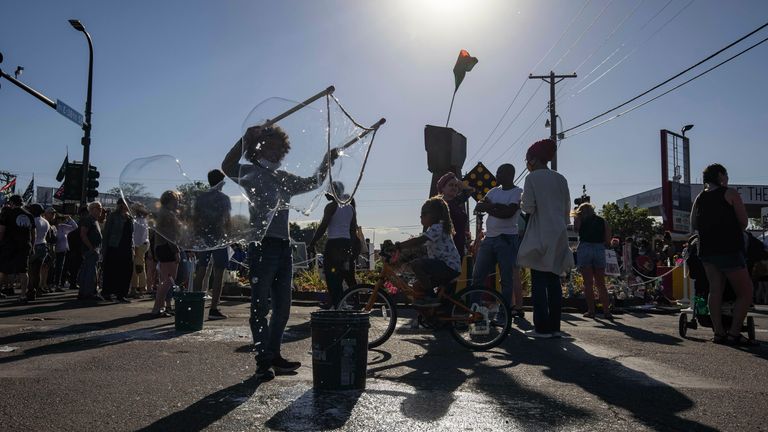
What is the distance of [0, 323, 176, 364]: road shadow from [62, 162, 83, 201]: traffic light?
1498 cm

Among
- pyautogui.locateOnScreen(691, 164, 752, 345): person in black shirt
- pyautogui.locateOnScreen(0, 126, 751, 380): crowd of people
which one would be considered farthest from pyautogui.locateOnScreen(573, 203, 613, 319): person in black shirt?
pyautogui.locateOnScreen(691, 164, 752, 345): person in black shirt

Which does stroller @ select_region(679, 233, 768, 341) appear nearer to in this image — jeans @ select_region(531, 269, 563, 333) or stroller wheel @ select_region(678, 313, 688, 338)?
stroller wheel @ select_region(678, 313, 688, 338)

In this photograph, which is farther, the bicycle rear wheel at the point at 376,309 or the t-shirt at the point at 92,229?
the t-shirt at the point at 92,229

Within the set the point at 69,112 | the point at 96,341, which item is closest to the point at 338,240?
the point at 96,341

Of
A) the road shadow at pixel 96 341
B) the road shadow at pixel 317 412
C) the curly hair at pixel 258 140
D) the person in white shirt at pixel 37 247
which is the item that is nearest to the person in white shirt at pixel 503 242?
the road shadow at pixel 96 341

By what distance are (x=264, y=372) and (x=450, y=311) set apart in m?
2.37

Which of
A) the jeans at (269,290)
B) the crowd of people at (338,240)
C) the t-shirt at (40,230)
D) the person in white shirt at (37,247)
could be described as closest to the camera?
the crowd of people at (338,240)

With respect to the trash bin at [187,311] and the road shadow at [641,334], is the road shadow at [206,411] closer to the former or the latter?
the trash bin at [187,311]

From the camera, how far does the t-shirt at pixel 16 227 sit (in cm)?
1092

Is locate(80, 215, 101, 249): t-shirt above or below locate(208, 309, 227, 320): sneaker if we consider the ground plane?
above

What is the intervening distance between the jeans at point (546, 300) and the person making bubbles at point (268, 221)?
290 centimetres

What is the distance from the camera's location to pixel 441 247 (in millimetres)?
6797

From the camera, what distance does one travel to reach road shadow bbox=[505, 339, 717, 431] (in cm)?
372

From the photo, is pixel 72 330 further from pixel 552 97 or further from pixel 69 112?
pixel 552 97
